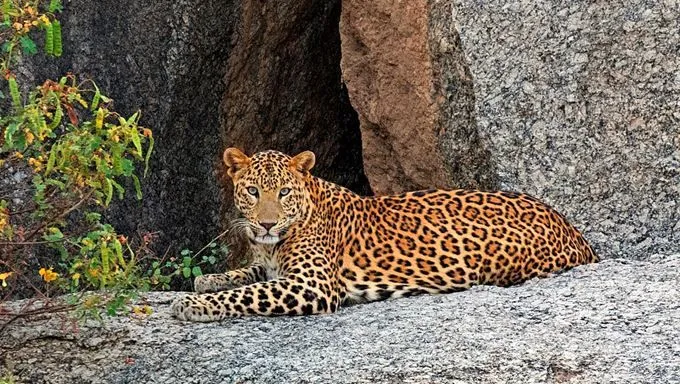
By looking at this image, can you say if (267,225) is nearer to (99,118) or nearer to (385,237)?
(385,237)

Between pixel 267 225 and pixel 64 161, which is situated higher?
pixel 64 161

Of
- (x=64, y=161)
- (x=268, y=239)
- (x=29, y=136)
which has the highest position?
(x=29, y=136)

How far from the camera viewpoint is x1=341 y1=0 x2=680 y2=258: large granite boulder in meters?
11.6

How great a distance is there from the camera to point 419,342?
31.2ft

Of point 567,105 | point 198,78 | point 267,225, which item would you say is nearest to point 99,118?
point 267,225

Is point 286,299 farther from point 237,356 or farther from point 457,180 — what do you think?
point 457,180

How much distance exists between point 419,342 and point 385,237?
1955 millimetres

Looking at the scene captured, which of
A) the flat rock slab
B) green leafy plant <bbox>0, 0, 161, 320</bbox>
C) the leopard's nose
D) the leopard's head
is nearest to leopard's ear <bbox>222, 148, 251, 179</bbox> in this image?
the leopard's head

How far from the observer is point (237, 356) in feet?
31.7

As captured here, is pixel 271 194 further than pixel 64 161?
Yes

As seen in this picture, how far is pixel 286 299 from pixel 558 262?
6.23 feet

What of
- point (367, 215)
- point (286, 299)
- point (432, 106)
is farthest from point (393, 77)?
point (286, 299)

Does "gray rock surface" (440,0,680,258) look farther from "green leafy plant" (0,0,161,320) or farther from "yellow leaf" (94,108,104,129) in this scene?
"yellow leaf" (94,108,104,129)

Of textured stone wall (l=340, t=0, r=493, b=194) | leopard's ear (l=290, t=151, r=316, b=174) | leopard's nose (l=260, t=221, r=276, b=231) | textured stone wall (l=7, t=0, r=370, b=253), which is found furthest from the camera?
textured stone wall (l=7, t=0, r=370, b=253)
